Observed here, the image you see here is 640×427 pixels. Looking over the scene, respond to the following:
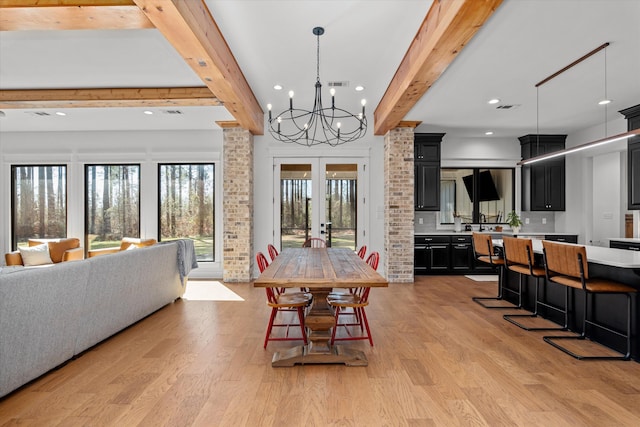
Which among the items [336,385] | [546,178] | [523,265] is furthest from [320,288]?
[546,178]

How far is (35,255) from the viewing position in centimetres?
572

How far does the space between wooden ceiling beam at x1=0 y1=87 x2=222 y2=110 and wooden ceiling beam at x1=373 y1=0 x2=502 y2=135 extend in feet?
8.20

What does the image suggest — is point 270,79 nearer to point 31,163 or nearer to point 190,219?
point 190,219

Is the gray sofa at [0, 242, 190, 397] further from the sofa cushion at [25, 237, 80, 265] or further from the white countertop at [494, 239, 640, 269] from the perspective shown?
the white countertop at [494, 239, 640, 269]

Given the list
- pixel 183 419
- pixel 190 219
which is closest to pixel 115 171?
pixel 190 219

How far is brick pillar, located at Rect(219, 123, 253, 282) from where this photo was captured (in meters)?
5.96

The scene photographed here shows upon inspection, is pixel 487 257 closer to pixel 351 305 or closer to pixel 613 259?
pixel 613 259

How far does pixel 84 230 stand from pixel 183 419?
6.19 meters

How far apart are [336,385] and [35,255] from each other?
5911 mm

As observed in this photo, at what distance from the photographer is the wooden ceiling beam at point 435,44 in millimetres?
2375

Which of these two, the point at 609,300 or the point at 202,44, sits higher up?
the point at 202,44

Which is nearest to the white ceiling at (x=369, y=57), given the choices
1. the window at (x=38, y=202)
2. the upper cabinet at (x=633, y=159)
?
the upper cabinet at (x=633, y=159)

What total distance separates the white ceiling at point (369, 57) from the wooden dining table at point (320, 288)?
86.2 inches

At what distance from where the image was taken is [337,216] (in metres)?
6.31
